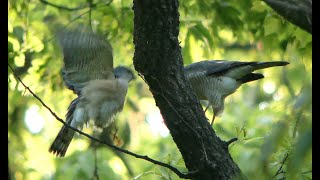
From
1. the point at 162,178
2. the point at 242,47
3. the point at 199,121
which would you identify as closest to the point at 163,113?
the point at 199,121

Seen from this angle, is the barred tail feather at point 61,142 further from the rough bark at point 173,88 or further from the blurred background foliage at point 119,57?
the rough bark at point 173,88

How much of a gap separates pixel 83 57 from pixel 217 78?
154 cm

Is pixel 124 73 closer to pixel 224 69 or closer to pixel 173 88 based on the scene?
pixel 224 69

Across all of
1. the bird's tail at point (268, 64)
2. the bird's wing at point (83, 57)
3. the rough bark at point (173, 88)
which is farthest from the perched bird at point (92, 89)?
the rough bark at point (173, 88)

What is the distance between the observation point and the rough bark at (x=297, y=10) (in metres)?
5.54

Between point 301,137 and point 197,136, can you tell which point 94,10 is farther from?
point 301,137

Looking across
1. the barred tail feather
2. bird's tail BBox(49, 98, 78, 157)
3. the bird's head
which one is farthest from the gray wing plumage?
the barred tail feather

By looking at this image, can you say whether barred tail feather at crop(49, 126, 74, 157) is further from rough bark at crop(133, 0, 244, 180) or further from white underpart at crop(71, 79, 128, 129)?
rough bark at crop(133, 0, 244, 180)

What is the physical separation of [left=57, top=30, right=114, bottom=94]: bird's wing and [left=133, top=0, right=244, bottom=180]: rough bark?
73.1 inches

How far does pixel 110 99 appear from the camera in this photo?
7305mm

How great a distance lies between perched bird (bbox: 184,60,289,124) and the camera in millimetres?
7305

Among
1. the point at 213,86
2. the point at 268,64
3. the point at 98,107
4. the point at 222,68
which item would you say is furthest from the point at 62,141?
the point at 268,64

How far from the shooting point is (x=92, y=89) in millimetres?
7254

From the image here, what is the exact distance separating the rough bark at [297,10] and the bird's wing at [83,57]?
1562 millimetres
